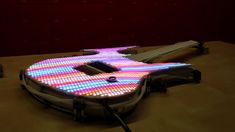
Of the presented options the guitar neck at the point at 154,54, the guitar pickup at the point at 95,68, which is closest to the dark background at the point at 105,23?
the guitar neck at the point at 154,54

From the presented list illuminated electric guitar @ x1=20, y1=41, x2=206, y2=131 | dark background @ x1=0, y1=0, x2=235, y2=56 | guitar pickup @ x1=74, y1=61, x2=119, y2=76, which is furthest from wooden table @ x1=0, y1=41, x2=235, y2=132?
dark background @ x1=0, y1=0, x2=235, y2=56

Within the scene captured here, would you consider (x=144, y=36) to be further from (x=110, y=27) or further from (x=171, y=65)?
(x=171, y=65)

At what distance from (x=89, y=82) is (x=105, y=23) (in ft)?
3.49

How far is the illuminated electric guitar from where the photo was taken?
1.84ft

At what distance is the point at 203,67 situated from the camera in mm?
944

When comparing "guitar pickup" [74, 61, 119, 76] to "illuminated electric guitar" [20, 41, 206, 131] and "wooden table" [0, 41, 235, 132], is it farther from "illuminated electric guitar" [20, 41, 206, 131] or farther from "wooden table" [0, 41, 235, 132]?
"wooden table" [0, 41, 235, 132]

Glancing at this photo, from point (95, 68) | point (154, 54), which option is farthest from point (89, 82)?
point (154, 54)

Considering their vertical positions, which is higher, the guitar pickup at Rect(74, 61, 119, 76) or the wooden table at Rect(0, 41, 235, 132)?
the guitar pickup at Rect(74, 61, 119, 76)

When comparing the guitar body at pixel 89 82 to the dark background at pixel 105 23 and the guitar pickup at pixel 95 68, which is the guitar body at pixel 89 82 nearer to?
the guitar pickup at pixel 95 68

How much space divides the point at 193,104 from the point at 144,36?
3.82 feet

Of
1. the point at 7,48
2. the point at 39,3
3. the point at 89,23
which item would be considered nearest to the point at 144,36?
the point at 89,23

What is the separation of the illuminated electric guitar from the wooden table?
3cm

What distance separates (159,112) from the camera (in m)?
0.61

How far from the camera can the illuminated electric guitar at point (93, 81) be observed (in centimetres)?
56
